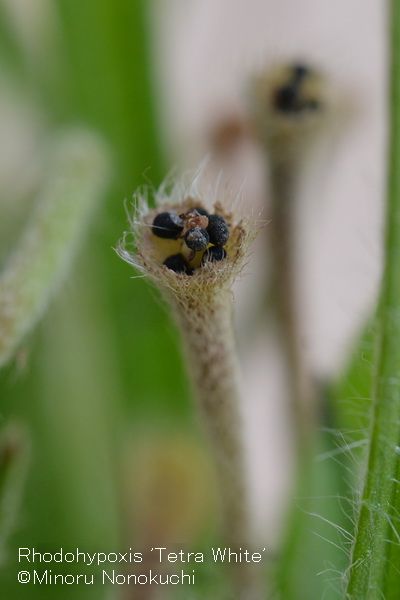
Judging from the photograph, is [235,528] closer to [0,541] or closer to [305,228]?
[0,541]

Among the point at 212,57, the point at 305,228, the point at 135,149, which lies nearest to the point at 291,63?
the point at 305,228

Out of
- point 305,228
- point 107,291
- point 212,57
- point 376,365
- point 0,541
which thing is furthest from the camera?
point 212,57

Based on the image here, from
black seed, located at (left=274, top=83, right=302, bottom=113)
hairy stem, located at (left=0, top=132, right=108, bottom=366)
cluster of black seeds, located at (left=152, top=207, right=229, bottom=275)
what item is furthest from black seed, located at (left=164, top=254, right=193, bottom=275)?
black seed, located at (left=274, top=83, right=302, bottom=113)

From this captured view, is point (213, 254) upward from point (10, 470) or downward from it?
upward

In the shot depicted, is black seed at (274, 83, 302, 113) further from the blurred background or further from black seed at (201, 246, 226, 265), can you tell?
black seed at (201, 246, 226, 265)

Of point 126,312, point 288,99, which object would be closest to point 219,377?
point 288,99

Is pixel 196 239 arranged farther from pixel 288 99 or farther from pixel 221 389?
pixel 288 99
